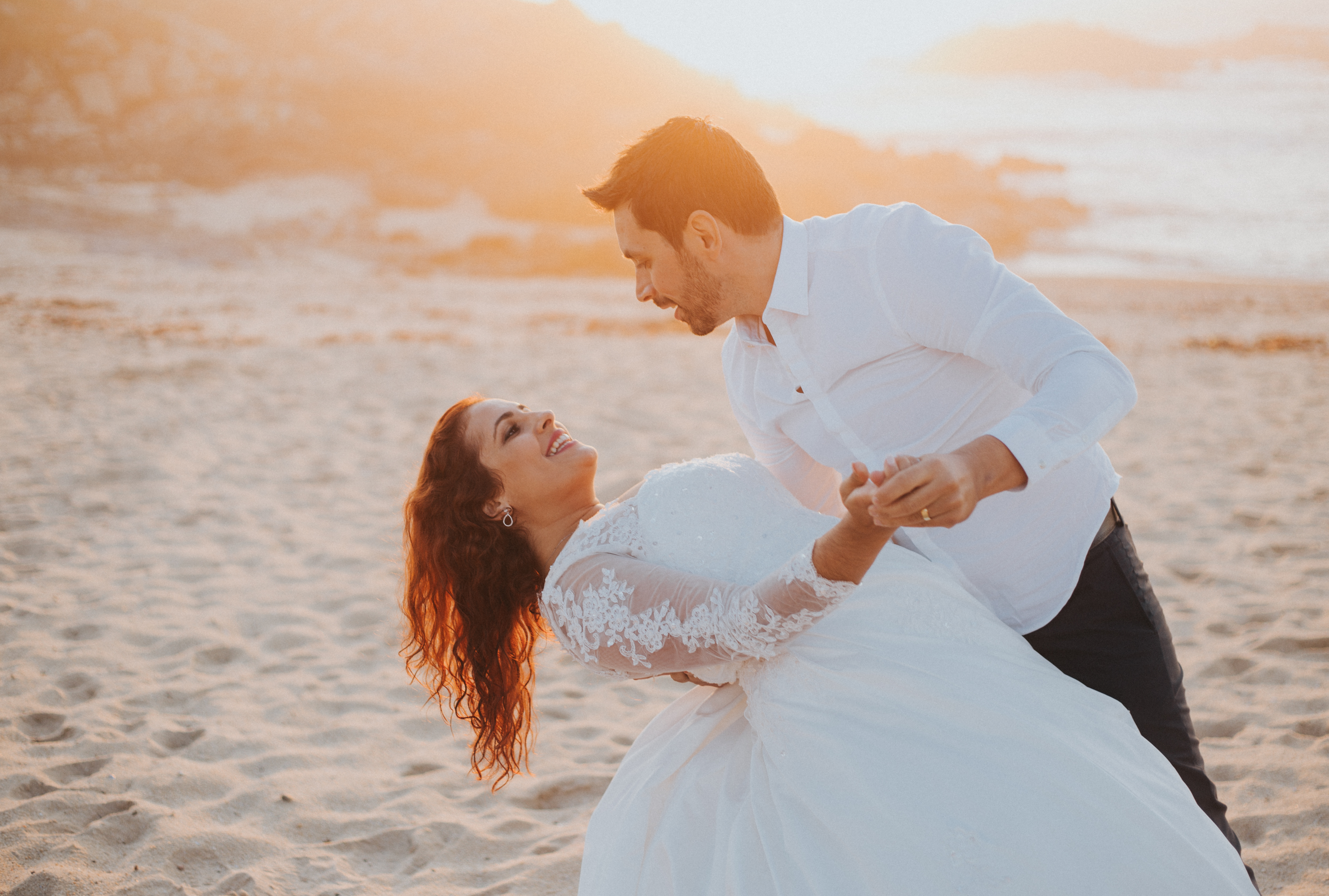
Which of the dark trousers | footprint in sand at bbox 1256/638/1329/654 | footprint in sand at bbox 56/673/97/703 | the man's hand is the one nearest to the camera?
the man's hand

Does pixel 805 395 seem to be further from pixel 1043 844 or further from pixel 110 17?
pixel 110 17

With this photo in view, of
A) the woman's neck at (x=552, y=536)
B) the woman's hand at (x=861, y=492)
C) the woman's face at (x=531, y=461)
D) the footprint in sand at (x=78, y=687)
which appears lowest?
the footprint in sand at (x=78, y=687)

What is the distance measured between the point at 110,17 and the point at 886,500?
57887 mm

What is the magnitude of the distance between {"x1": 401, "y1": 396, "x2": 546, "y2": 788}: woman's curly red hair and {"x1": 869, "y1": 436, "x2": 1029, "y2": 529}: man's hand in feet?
4.11

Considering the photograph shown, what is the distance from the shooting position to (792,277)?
2.17 m

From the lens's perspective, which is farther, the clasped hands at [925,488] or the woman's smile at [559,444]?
the woman's smile at [559,444]

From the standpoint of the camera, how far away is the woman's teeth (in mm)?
2465

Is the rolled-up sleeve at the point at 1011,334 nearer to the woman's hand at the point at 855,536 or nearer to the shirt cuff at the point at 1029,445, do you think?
the shirt cuff at the point at 1029,445

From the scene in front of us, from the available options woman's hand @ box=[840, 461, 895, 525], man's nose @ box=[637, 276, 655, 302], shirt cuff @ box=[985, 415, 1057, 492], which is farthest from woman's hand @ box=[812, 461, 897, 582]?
man's nose @ box=[637, 276, 655, 302]

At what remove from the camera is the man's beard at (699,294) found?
7.41ft

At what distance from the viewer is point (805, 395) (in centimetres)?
224

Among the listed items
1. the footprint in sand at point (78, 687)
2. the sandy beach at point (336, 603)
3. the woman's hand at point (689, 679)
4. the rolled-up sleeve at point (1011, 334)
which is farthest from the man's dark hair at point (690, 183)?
the footprint in sand at point (78, 687)

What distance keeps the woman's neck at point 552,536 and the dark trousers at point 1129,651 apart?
3.93ft

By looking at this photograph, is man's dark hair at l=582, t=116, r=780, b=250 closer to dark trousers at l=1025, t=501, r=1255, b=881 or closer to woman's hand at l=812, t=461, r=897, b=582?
woman's hand at l=812, t=461, r=897, b=582
